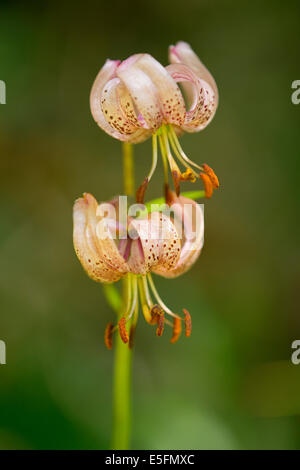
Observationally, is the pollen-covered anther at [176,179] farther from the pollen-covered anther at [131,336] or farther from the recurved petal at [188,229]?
the pollen-covered anther at [131,336]

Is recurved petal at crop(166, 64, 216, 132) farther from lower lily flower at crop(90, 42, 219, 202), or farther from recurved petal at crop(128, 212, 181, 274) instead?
recurved petal at crop(128, 212, 181, 274)

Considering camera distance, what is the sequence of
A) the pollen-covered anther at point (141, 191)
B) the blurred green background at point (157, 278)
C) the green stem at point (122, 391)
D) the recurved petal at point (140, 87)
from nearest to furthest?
the recurved petal at point (140, 87) < the pollen-covered anther at point (141, 191) < the green stem at point (122, 391) < the blurred green background at point (157, 278)

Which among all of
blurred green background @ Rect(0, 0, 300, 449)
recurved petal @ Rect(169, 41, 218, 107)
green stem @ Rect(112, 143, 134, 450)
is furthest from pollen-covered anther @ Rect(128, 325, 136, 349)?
blurred green background @ Rect(0, 0, 300, 449)

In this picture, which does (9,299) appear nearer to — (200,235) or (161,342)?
(161,342)

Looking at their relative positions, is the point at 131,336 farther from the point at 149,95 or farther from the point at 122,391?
the point at 149,95

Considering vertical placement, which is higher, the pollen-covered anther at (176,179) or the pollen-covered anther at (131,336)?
the pollen-covered anther at (176,179)

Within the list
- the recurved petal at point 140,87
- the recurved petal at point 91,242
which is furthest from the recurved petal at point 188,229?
the recurved petal at point 140,87
